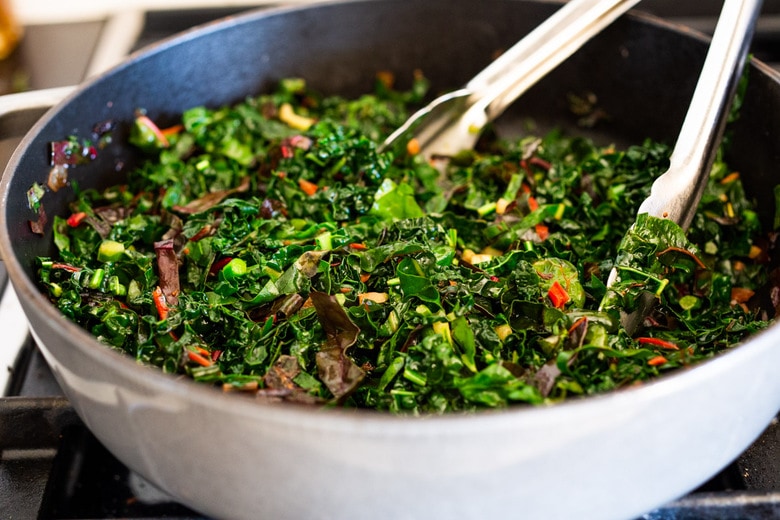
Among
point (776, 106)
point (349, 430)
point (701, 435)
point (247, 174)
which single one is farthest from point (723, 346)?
point (247, 174)

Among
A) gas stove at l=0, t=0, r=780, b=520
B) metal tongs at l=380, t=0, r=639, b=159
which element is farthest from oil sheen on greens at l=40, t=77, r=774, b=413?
gas stove at l=0, t=0, r=780, b=520

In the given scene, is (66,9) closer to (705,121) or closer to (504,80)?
(504,80)

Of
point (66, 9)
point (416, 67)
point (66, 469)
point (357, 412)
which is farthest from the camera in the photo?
point (66, 9)

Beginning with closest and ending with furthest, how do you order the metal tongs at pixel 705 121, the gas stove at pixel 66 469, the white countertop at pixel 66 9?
1. the gas stove at pixel 66 469
2. the metal tongs at pixel 705 121
3. the white countertop at pixel 66 9

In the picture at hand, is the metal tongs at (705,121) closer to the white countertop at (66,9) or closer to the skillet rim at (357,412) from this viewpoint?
the skillet rim at (357,412)

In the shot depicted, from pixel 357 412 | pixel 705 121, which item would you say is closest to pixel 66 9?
pixel 705 121

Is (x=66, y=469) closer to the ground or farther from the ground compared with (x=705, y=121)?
closer to the ground

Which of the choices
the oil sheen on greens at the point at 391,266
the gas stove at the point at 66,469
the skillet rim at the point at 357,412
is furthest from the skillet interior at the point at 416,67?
the skillet rim at the point at 357,412
